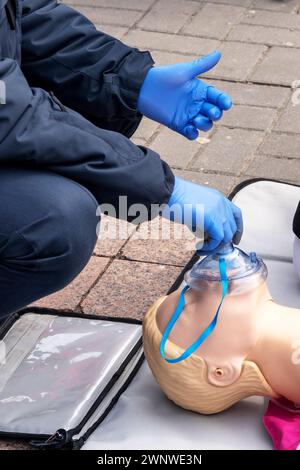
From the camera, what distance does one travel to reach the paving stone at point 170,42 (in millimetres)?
3877

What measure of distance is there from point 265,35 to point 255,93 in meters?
0.48

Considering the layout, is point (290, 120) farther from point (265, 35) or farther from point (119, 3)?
point (119, 3)

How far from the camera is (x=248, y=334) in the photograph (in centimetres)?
203

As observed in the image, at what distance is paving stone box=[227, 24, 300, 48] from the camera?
3928 mm

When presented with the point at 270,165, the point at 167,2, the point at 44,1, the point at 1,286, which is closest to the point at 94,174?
the point at 1,286

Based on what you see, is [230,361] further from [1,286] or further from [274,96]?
[274,96]

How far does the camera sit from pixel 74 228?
2.11m

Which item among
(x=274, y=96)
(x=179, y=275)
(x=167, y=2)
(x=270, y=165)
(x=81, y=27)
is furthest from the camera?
(x=167, y=2)

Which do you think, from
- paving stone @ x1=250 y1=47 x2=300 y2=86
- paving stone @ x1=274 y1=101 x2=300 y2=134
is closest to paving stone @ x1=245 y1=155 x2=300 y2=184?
paving stone @ x1=274 y1=101 x2=300 y2=134

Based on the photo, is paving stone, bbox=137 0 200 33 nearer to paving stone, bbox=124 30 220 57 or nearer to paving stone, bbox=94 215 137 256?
paving stone, bbox=124 30 220 57

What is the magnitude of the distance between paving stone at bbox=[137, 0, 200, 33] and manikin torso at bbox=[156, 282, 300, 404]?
221cm

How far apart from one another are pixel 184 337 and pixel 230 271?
166 millimetres

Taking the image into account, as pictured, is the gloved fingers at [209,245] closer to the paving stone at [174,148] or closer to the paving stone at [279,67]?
the paving stone at [174,148]
